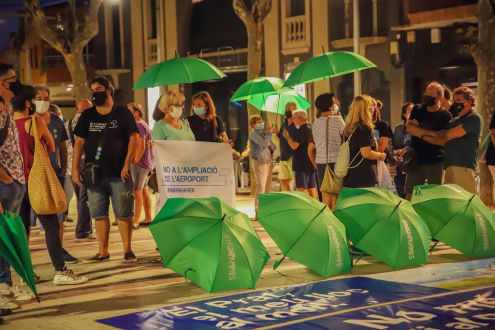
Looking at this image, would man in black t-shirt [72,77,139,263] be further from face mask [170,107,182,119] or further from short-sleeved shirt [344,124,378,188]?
short-sleeved shirt [344,124,378,188]

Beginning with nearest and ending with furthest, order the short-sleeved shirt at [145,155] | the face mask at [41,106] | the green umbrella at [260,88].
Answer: the face mask at [41,106]
the short-sleeved shirt at [145,155]
the green umbrella at [260,88]

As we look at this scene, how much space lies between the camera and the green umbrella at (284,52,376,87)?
12.0m

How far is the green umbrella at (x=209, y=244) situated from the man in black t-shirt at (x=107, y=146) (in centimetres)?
174

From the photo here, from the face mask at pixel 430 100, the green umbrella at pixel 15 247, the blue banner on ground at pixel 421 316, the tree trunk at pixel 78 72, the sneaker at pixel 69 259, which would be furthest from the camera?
the tree trunk at pixel 78 72

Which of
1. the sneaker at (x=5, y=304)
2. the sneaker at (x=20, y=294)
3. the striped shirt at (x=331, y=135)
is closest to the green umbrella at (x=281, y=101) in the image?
the striped shirt at (x=331, y=135)

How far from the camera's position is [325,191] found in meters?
11.4

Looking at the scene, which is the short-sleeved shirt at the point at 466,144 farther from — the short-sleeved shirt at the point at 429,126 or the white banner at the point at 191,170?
the white banner at the point at 191,170

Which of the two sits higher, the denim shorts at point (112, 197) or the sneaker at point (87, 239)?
the denim shorts at point (112, 197)

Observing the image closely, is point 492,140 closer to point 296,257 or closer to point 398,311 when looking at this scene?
point 296,257

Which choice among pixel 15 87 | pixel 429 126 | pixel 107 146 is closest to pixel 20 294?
pixel 15 87

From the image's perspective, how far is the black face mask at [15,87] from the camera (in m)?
8.77

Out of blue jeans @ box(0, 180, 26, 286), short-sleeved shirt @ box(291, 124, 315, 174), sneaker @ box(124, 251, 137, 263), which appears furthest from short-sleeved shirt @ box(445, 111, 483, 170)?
blue jeans @ box(0, 180, 26, 286)

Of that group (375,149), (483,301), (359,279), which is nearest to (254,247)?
(359,279)

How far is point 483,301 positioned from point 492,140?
369 cm
